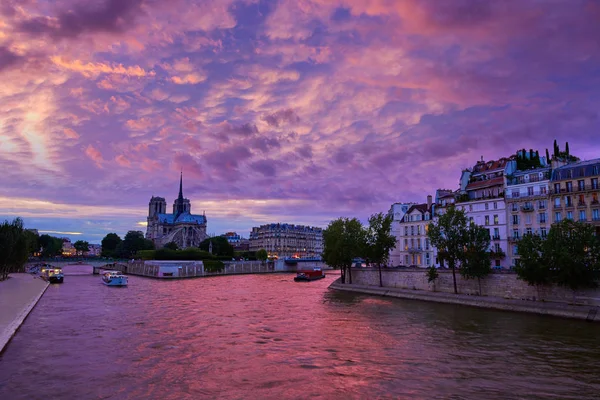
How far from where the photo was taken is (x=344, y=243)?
2854 inches

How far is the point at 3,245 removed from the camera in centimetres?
7100

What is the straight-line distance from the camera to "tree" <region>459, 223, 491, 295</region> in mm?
49656

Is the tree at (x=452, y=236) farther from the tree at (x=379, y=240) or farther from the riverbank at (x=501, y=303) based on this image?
the tree at (x=379, y=240)

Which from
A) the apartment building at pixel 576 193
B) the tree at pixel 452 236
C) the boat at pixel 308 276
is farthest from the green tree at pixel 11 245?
the apartment building at pixel 576 193

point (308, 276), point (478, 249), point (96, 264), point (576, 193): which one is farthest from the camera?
point (96, 264)

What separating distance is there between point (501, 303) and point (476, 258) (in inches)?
252

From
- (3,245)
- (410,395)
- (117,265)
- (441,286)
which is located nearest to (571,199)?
(441,286)

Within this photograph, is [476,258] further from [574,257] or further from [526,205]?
[526,205]

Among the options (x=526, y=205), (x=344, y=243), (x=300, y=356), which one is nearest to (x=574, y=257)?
(x=526, y=205)

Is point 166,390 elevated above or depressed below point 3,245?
below

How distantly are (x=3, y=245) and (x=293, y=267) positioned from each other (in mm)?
110478

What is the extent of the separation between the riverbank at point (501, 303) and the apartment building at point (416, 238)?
1641cm

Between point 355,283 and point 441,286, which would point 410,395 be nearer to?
point 441,286

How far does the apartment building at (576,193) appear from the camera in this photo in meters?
54.2
